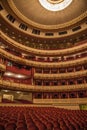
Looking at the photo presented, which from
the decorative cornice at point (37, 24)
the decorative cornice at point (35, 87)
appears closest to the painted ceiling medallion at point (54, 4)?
the decorative cornice at point (37, 24)

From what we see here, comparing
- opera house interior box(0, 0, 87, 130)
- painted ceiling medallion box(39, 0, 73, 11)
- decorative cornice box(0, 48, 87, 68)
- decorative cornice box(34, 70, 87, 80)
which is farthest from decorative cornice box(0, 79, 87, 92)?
painted ceiling medallion box(39, 0, 73, 11)

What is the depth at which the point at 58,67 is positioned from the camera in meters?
20.7

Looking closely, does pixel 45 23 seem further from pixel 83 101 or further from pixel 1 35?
pixel 83 101

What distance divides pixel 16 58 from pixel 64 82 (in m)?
8.08

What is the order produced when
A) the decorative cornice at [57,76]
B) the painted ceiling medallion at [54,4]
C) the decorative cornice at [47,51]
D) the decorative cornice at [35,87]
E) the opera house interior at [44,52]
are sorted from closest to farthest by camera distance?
the decorative cornice at [35,87]
the opera house interior at [44,52]
the decorative cornice at [57,76]
the painted ceiling medallion at [54,4]
the decorative cornice at [47,51]

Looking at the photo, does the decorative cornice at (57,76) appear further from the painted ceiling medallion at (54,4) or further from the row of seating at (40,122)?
the row of seating at (40,122)

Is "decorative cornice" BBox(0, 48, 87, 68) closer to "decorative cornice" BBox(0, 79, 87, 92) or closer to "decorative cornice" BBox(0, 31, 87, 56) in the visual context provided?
"decorative cornice" BBox(0, 31, 87, 56)

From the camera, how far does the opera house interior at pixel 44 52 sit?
1766cm

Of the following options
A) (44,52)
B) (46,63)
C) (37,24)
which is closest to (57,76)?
(46,63)

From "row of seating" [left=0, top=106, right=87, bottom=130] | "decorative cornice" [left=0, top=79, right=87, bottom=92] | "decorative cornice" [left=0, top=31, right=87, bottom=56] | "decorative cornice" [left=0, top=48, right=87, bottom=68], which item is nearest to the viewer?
"row of seating" [left=0, top=106, right=87, bottom=130]

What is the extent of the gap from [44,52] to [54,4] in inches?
305

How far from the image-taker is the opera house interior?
57.9ft

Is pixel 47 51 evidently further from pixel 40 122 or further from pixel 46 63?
pixel 40 122

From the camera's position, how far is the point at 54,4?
67.1 feet
